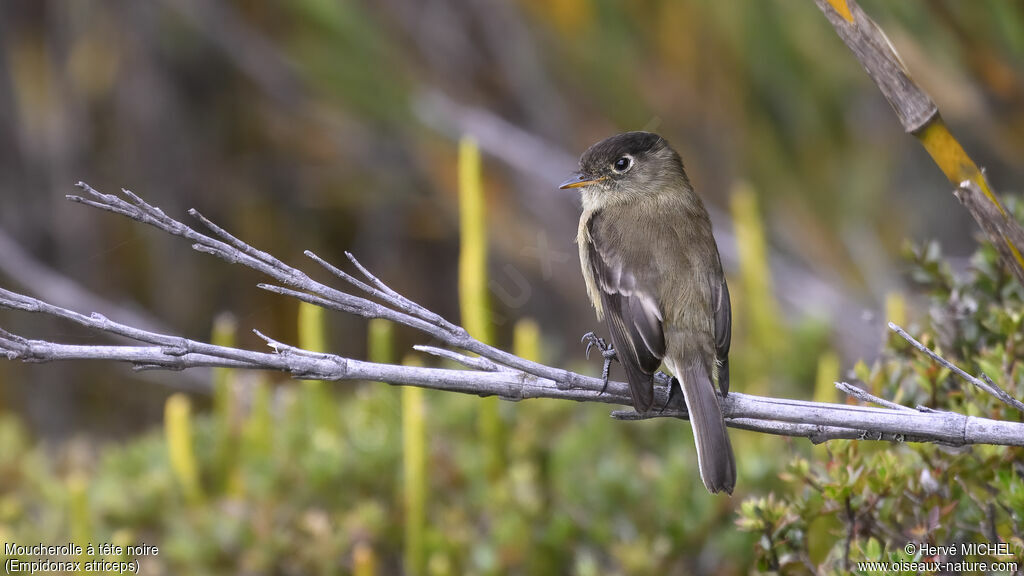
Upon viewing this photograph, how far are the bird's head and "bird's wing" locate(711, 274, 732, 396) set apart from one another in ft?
1.64

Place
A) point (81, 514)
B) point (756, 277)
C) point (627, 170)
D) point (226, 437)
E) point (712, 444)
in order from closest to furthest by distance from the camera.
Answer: point (712, 444)
point (81, 514)
point (627, 170)
point (226, 437)
point (756, 277)

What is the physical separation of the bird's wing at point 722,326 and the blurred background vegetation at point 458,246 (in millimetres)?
348

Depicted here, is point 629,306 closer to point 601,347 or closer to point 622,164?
point 601,347

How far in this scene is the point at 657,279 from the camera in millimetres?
3051

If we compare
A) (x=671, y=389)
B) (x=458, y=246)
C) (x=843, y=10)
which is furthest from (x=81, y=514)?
(x=458, y=246)

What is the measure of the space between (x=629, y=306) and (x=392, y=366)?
3.58 ft

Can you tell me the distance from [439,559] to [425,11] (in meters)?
4.17

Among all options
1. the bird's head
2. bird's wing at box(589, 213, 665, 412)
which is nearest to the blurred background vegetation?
the bird's head

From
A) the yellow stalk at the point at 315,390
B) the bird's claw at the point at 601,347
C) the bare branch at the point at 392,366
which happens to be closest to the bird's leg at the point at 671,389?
the bird's claw at the point at 601,347

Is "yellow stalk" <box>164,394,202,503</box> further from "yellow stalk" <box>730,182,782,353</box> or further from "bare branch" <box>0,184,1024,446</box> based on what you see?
"yellow stalk" <box>730,182,782,353</box>

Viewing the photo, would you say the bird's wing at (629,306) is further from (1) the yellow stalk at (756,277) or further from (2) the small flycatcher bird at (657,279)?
(1) the yellow stalk at (756,277)

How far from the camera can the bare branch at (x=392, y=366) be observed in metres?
1.94

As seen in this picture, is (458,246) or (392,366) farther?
(458,246)

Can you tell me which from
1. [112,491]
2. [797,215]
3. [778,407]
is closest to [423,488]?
[112,491]
